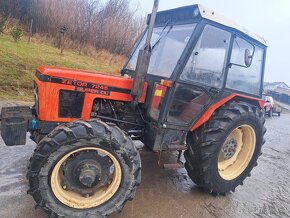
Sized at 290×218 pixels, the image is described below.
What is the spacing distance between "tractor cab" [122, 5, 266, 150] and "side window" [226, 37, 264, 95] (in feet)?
0.05

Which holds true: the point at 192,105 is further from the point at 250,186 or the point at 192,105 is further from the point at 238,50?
the point at 250,186

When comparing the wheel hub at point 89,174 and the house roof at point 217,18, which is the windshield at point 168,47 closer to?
the house roof at point 217,18

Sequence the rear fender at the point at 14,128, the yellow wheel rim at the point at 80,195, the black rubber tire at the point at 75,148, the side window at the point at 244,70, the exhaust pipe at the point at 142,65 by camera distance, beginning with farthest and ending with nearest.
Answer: the side window at the point at 244,70
the exhaust pipe at the point at 142,65
the rear fender at the point at 14,128
the yellow wheel rim at the point at 80,195
the black rubber tire at the point at 75,148

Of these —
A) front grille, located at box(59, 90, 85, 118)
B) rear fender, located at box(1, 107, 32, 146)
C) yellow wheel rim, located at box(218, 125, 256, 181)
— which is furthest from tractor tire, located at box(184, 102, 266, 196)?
rear fender, located at box(1, 107, 32, 146)

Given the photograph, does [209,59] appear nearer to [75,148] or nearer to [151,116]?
[151,116]

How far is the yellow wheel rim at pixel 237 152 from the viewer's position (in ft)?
15.5

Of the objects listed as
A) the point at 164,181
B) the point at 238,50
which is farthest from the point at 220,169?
the point at 238,50

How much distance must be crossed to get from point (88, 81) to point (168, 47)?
1.24 meters

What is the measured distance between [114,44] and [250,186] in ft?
62.2

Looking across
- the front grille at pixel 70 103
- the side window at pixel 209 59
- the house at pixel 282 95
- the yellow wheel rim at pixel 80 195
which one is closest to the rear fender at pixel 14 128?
the front grille at pixel 70 103

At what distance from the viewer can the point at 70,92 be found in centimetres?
384

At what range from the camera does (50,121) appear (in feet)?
12.4

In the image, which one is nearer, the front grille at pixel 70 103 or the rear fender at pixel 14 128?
the rear fender at pixel 14 128

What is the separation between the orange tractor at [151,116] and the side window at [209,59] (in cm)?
1
